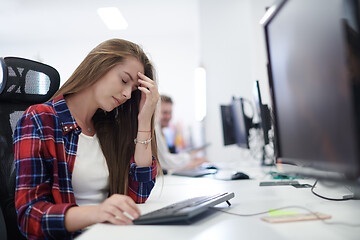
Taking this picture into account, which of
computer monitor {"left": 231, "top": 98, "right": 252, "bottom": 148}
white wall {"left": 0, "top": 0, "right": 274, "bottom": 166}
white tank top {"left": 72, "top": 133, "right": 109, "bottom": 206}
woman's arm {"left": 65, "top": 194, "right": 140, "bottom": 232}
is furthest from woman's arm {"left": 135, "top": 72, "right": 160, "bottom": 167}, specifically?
white wall {"left": 0, "top": 0, "right": 274, "bottom": 166}

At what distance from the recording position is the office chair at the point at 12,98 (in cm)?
94

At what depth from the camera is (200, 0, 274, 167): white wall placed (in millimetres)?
3293

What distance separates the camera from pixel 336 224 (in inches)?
23.0

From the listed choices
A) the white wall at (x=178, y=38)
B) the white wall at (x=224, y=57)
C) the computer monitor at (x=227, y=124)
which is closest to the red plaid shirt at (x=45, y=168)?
the computer monitor at (x=227, y=124)

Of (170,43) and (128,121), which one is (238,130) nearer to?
(128,121)

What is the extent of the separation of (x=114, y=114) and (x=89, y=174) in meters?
0.33

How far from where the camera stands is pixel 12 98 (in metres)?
1.04

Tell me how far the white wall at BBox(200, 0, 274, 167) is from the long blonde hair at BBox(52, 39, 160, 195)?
222 cm

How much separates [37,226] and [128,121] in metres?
0.60

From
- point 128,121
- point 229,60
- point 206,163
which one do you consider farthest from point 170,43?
point 128,121

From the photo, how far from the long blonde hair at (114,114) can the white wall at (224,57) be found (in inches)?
87.6

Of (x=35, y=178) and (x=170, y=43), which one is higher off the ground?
(x=170, y=43)

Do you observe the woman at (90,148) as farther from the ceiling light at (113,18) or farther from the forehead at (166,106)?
the ceiling light at (113,18)

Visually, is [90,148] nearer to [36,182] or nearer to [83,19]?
[36,182]
